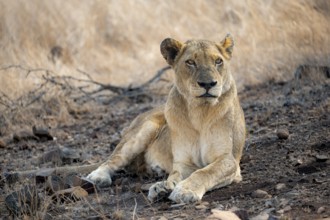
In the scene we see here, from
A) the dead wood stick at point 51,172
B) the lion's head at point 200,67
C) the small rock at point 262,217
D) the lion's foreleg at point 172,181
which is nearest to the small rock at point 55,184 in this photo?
the dead wood stick at point 51,172

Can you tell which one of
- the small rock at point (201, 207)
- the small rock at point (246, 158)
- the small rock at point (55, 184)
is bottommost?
the small rock at point (246, 158)

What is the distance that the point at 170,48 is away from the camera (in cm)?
610

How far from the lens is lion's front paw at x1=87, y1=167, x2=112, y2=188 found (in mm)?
6309

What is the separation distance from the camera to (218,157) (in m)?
5.77

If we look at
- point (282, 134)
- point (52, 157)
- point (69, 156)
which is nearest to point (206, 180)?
point (282, 134)

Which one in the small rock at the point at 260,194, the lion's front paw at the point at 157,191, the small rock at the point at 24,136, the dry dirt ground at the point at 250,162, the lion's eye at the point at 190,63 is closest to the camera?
the dry dirt ground at the point at 250,162

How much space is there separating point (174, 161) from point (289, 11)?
22.1 ft

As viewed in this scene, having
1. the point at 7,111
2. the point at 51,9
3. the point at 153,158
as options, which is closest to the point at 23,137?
the point at 7,111

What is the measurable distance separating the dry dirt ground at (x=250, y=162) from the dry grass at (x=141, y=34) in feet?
3.70

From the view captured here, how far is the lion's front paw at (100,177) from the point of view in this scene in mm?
6309

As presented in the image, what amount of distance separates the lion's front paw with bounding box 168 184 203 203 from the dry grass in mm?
5844

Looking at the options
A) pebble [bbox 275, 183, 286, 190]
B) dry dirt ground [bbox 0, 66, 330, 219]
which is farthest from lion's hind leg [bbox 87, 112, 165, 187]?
pebble [bbox 275, 183, 286, 190]

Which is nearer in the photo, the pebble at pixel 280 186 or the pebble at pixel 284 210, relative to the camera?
the pebble at pixel 284 210

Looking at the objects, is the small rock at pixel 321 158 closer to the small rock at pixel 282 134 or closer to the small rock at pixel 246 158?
the small rock at pixel 246 158
